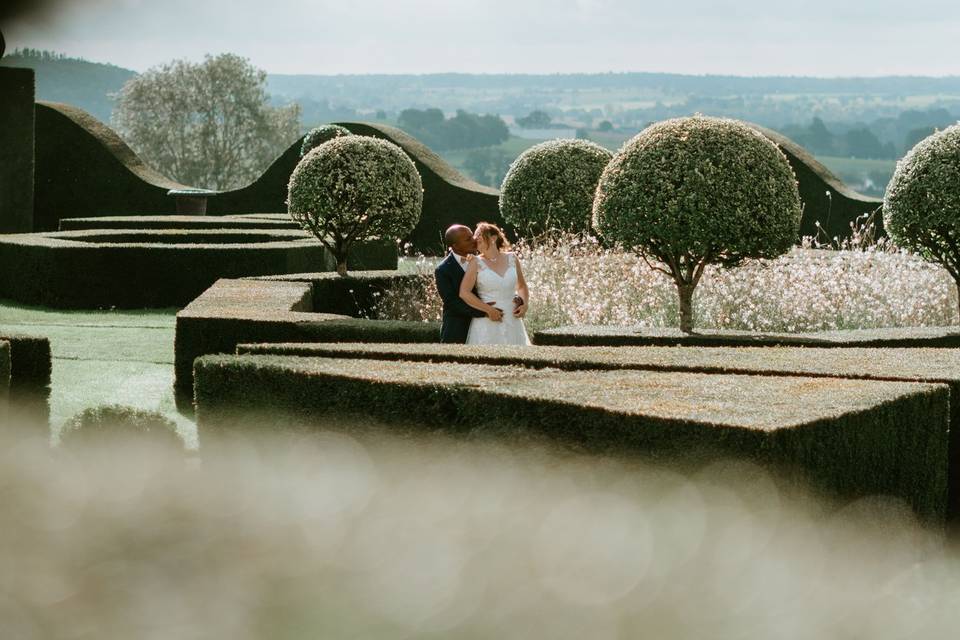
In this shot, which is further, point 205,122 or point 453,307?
point 205,122

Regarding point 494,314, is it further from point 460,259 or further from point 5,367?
point 5,367

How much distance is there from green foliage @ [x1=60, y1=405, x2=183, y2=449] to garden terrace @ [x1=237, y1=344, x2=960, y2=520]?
658 mm

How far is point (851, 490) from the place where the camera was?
469 cm

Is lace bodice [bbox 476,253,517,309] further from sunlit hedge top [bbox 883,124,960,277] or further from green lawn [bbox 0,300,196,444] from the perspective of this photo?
sunlit hedge top [bbox 883,124,960,277]

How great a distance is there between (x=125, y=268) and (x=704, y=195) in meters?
8.92

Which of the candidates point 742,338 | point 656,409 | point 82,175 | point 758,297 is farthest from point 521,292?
point 82,175

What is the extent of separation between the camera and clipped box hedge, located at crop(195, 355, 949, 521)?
4.27 metres

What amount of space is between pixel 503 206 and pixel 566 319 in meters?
8.13

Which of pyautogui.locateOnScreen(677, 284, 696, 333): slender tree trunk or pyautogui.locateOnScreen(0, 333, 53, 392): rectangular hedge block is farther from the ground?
pyautogui.locateOnScreen(677, 284, 696, 333): slender tree trunk

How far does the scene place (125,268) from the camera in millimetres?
15742

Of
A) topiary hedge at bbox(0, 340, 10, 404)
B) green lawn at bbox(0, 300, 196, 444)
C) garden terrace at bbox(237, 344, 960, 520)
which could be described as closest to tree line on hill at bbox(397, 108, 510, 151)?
green lawn at bbox(0, 300, 196, 444)

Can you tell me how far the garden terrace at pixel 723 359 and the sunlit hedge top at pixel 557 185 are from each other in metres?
12.0

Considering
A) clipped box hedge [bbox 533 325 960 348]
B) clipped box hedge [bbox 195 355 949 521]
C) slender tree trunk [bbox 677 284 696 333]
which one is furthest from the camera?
slender tree trunk [bbox 677 284 696 333]

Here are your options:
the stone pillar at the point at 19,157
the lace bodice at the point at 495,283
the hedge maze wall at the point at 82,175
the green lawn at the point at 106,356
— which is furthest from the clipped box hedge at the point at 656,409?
the hedge maze wall at the point at 82,175
